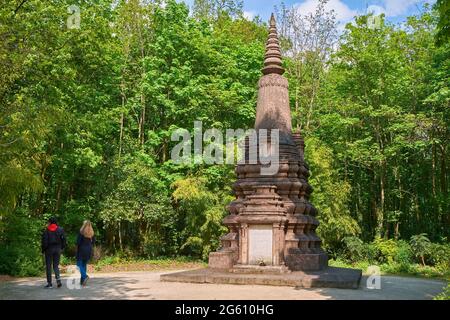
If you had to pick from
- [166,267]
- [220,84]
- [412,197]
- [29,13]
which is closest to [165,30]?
[220,84]

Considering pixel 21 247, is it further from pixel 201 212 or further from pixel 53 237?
pixel 201 212

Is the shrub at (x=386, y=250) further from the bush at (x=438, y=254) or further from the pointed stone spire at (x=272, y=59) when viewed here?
the pointed stone spire at (x=272, y=59)

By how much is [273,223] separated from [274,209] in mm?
429

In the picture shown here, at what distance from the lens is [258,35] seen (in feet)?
108

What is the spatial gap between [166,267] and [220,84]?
9.80 metres

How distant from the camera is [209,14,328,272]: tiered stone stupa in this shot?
13.0m

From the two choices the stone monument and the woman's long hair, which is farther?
the stone monument

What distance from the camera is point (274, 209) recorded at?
520 inches

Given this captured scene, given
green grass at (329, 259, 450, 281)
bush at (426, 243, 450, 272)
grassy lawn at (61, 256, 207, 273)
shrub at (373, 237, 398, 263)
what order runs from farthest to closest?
shrub at (373, 237, 398, 263) < bush at (426, 243, 450, 272) < grassy lawn at (61, 256, 207, 273) < green grass at (329, 259, 450, 281)

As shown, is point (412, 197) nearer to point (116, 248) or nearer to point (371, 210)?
point (371, 210)

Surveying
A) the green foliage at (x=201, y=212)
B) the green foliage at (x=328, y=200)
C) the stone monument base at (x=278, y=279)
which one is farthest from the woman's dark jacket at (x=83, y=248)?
the green foliage at (x=328, y=200)

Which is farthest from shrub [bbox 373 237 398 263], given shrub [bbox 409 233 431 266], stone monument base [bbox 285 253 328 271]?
stone monument base [bbox 285 253 328 271]

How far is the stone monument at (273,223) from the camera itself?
12.2m

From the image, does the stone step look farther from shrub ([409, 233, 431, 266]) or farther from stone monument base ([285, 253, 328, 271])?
shrub ([409, 233, 431, 266])
